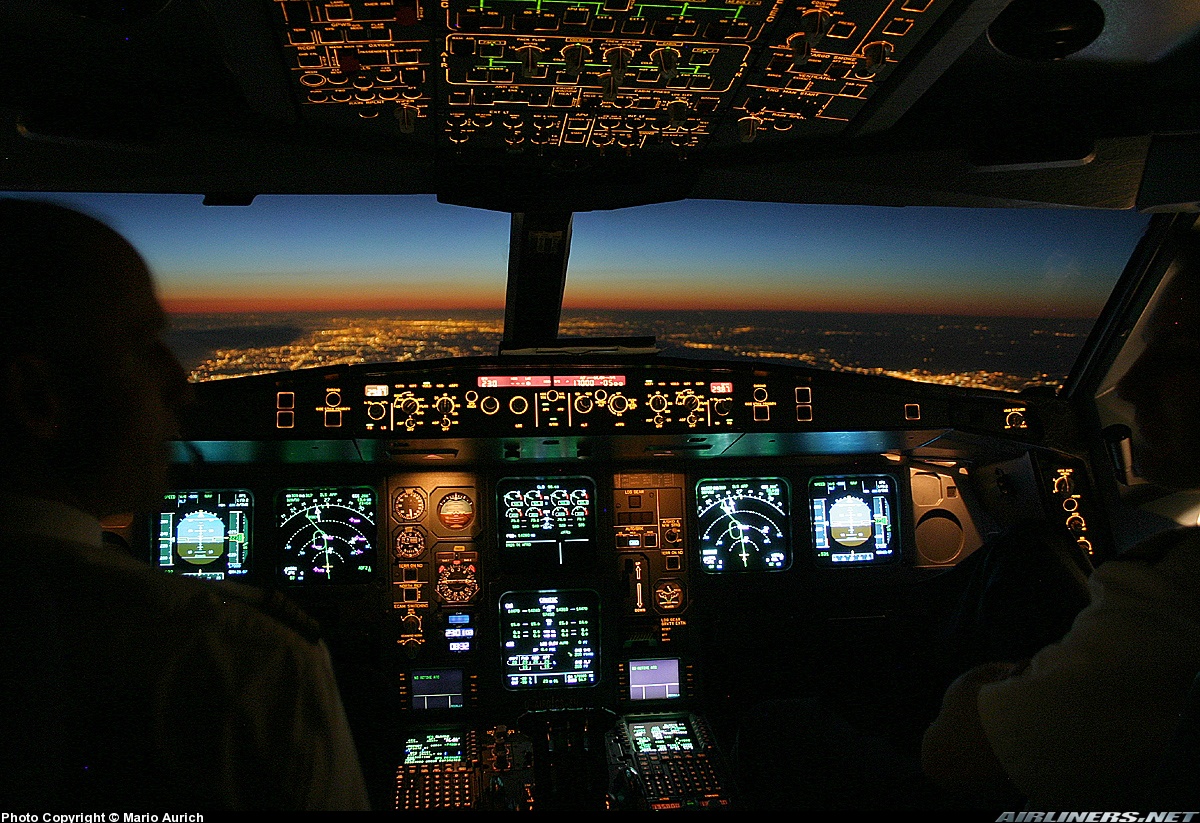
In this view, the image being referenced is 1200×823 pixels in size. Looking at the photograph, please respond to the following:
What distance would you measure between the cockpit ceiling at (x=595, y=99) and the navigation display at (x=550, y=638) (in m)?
1.59

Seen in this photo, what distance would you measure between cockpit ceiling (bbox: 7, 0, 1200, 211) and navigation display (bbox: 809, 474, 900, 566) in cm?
140

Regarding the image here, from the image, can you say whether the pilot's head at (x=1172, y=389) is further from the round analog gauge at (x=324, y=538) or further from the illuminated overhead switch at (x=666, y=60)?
the round analog gauge at (x=324, y=538)

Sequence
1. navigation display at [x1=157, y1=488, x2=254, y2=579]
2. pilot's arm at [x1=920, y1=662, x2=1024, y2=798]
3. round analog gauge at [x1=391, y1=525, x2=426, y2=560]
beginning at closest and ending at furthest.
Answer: pilot's arm at [x1=920, y1=662, x2=1024, y2=798] → navigation display at [x1=157, y1=488, x2=254, y2=579] → round analog gauge at [x1=391, y1=525, x2=426, y2=560]

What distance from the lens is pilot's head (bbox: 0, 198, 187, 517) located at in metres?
0.61

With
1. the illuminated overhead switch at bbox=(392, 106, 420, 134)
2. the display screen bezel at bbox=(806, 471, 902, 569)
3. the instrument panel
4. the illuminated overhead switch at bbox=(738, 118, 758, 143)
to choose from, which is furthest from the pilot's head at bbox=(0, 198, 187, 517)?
the display screen bezel at bbox=(806, 471, 902, 569)

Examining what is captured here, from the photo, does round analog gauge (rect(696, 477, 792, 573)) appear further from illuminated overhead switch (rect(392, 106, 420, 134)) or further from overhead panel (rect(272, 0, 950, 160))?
illuminated overhead switch (rect(392, 106, 420, 134))

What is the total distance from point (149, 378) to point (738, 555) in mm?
3145

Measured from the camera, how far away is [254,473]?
11.1 feet

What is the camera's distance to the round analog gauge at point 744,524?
3596 mm

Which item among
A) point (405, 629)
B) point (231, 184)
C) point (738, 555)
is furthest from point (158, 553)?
point (738, 555)

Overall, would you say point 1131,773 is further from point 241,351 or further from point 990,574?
point 241,351

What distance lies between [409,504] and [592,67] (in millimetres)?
2164

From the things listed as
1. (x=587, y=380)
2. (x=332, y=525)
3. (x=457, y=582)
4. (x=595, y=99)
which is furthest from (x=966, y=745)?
(x=332, y=525)

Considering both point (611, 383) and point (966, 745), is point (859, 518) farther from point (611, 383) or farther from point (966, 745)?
point (966, 745)
